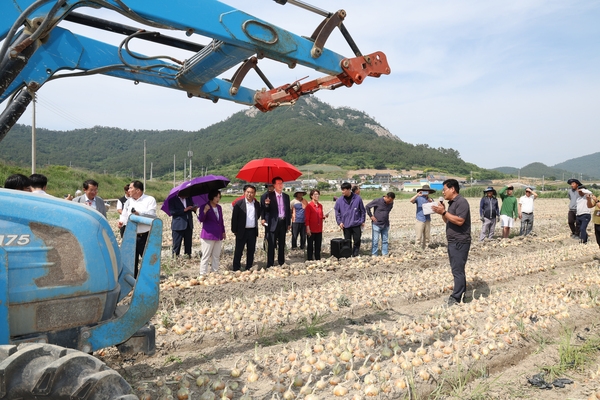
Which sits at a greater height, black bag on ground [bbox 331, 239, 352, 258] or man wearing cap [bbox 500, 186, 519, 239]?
man wearing cap [bbox 500, 186, 519, 239]

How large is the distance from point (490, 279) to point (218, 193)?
5.03 m

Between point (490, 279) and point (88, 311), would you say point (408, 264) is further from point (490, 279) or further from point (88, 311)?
point (88, 311)

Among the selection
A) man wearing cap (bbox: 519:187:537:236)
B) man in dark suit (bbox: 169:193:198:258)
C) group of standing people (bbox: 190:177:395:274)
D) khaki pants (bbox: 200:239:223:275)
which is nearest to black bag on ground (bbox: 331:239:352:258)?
group of standing people (bbox: 190:177:395:274)

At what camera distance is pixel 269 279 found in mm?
7250

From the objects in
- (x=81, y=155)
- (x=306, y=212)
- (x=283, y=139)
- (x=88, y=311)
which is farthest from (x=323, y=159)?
(x=88, y=311)

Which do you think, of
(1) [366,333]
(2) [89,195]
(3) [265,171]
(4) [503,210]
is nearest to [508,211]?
(4) [503,210]

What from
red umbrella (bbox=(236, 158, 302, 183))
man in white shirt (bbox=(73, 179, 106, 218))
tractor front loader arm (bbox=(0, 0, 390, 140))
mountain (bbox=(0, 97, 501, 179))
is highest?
mountain (bbox=(0, 97, 501, 179))

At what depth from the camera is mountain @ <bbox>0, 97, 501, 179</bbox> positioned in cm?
10500

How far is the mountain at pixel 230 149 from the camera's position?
10500cm

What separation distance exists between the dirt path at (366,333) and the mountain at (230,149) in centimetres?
9272

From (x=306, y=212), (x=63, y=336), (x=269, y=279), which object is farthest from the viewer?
(x=306, y=212)

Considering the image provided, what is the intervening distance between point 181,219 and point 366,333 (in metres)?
5.45

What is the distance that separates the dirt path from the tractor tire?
44.1 inches

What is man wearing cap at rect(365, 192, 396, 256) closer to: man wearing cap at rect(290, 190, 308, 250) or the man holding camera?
man wearing cap at rect(290, 190, 308, 250)
